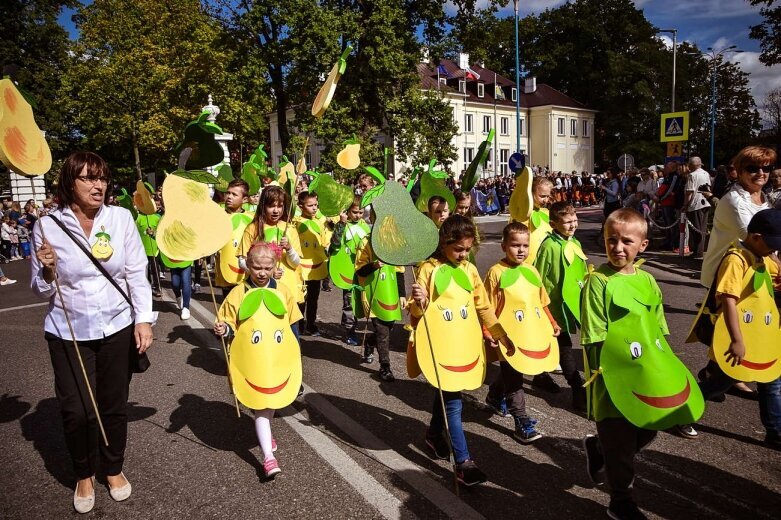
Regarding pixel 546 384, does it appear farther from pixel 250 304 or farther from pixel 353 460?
pixel 250 304

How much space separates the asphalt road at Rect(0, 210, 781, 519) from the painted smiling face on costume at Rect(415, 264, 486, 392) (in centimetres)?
59

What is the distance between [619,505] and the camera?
113 inches

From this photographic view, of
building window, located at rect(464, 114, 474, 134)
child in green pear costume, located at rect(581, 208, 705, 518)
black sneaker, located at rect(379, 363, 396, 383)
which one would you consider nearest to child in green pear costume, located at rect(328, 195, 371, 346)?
black sneaker, located at rect(379, 363, 396, 383)

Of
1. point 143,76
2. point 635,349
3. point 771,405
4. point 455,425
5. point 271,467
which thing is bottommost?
point 271,467

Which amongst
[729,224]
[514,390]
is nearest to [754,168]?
[729,224]

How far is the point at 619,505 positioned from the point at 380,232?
1.83 m

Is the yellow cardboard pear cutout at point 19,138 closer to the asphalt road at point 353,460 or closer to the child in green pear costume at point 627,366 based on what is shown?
the asphalt road at point 353,460

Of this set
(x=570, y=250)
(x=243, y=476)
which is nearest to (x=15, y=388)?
(x=243, y=476)

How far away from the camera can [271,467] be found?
3.46m

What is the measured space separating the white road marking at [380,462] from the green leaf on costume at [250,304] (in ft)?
3.36

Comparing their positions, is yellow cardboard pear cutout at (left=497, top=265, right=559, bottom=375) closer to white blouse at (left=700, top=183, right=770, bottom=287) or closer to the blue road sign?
white blouse at (left=700, top=183, right=770, bottom=287)

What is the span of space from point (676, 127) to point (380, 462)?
14358mm

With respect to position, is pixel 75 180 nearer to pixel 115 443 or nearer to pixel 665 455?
pixel 115 443

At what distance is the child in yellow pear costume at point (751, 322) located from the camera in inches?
141
